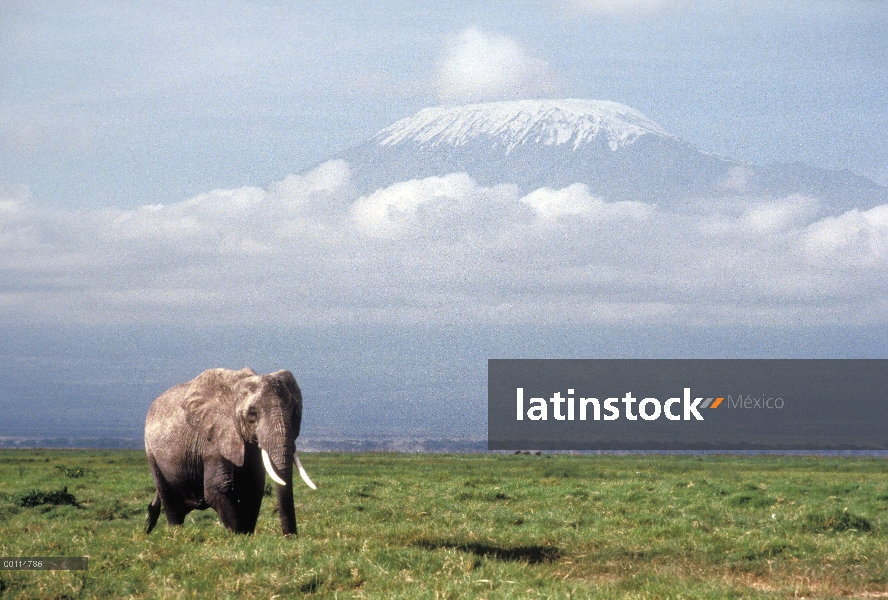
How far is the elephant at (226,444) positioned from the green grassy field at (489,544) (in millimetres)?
628

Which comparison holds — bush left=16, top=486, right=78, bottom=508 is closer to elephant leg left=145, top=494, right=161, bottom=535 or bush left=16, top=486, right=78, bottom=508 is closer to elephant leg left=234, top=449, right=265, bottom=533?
elephant leg left=145, top=494, right=161, bottom=535

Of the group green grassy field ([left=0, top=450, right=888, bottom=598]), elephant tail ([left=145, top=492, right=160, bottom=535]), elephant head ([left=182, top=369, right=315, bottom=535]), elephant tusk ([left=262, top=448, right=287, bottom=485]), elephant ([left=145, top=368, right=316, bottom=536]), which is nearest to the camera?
green grassy field ([left=0, top=450, right=888, bottom=598])

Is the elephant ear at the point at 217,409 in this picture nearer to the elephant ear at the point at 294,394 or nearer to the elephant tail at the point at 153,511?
the elephant ear at the point at 294,394

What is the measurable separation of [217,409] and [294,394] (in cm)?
176

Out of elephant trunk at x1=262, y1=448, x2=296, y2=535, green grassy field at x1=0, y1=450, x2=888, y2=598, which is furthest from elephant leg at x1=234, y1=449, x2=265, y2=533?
elephant trunk at x1=262, y1=448, x2=296, y2=535

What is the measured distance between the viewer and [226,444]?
1714cm

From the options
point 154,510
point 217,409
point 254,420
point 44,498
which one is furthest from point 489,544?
point 44,498

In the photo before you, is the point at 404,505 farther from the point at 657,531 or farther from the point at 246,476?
the point at 246,476

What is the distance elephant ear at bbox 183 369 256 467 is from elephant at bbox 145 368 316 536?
0.02m

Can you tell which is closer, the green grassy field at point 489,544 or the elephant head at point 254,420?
the green grassy field at point 489,544

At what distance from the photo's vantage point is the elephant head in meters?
16.1

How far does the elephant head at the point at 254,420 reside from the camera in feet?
52.7

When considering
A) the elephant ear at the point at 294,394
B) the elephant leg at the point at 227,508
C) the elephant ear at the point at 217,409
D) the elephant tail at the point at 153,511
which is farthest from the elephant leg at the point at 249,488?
the elephant tail at the point at 153,511

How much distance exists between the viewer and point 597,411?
4162 cm
